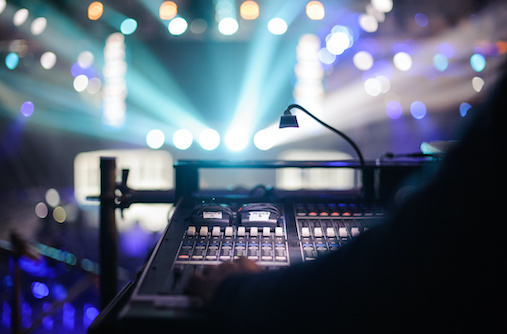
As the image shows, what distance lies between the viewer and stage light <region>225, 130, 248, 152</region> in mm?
7797

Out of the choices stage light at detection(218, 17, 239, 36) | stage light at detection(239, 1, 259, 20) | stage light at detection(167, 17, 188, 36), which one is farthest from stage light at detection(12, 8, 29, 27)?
stage light at detection(239, 1, 259, 20)

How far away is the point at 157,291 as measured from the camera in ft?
2.47

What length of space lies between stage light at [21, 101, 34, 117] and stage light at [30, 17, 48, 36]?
12.5 feet

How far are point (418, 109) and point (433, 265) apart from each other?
345 inches

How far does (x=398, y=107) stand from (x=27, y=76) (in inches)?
363

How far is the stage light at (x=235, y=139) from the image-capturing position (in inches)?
307

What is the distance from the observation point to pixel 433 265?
Answer: 0.49 metres

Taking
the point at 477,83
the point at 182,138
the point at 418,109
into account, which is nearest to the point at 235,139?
the point at 182,138

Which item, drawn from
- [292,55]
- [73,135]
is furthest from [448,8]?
[73,135]

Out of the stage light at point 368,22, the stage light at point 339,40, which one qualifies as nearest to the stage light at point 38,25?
the stage light at point 339,40

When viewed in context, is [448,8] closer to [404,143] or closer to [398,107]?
[398,107]

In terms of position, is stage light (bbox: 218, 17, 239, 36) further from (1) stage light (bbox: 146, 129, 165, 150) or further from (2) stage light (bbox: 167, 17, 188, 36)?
(1) stage light (bbox: 146, 129, 165, 150)

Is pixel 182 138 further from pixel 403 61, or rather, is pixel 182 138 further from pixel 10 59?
pixel 403 61

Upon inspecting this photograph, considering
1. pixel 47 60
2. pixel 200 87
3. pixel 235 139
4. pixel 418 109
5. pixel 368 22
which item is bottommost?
pixel 235 139
